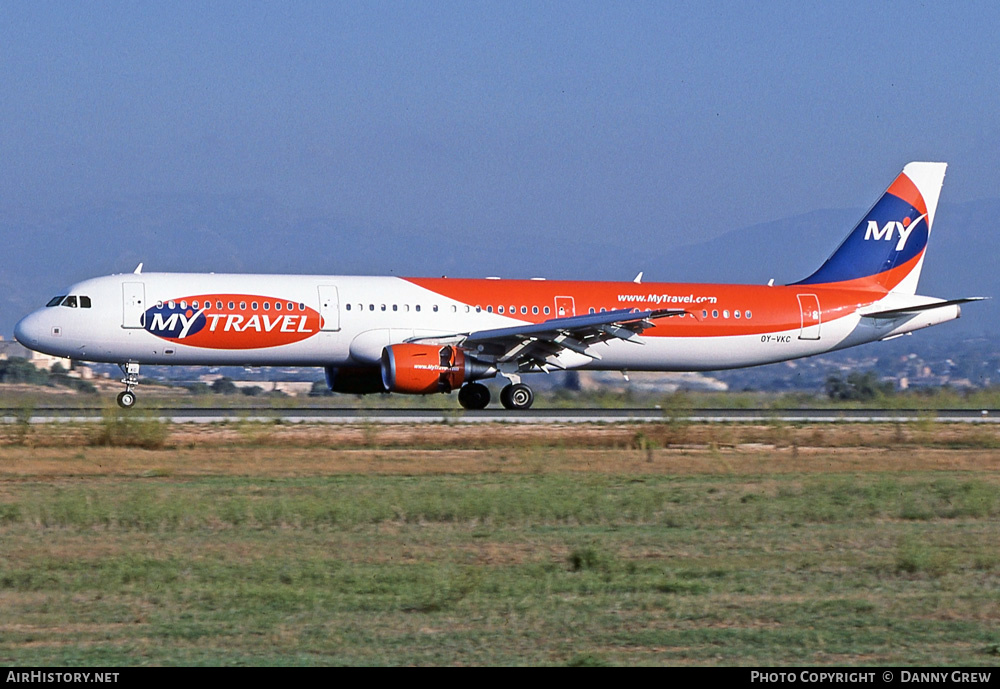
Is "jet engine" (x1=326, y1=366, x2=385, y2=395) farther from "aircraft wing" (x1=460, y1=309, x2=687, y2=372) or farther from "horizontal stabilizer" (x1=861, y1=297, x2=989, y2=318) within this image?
"horizontal stabilizer" (x1=861, y1=297, x2=989, y2=318)

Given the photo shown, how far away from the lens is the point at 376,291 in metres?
31.7

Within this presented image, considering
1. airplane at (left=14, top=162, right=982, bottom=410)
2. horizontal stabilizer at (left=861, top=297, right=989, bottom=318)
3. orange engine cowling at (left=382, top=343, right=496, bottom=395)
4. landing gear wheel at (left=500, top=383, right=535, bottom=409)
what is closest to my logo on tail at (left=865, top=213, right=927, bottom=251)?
airplane at (left=14, top=162, right=982, bottom=410)

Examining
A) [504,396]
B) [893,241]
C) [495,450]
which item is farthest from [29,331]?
[893,241]

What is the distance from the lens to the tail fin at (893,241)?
37.0 meters

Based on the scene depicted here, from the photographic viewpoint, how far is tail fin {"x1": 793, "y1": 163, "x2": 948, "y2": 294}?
121 ft

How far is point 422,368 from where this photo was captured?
29578 mm

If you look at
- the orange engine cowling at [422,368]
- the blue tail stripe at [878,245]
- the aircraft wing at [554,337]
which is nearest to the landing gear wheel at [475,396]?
the aircraft wing at [554,337]

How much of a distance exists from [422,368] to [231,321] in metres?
4.49

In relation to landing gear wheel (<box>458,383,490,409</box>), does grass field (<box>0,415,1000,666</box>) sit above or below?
below

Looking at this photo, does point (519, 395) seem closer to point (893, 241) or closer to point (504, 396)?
point (504, 396)

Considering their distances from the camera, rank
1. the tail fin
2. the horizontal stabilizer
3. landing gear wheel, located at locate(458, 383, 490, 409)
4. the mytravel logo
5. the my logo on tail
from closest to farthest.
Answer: the mytravel logo
landing gear wheel, located at locate(458, 383, 490, 409)
the horizontal stabilizer
the tail fin
the my logo on tail

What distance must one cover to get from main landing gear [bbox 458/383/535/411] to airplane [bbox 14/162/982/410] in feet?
0.12

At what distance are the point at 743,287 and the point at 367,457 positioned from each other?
17330 millimetres

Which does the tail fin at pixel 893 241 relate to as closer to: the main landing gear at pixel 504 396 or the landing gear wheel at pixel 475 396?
the main landing gear at pixel 504 396
